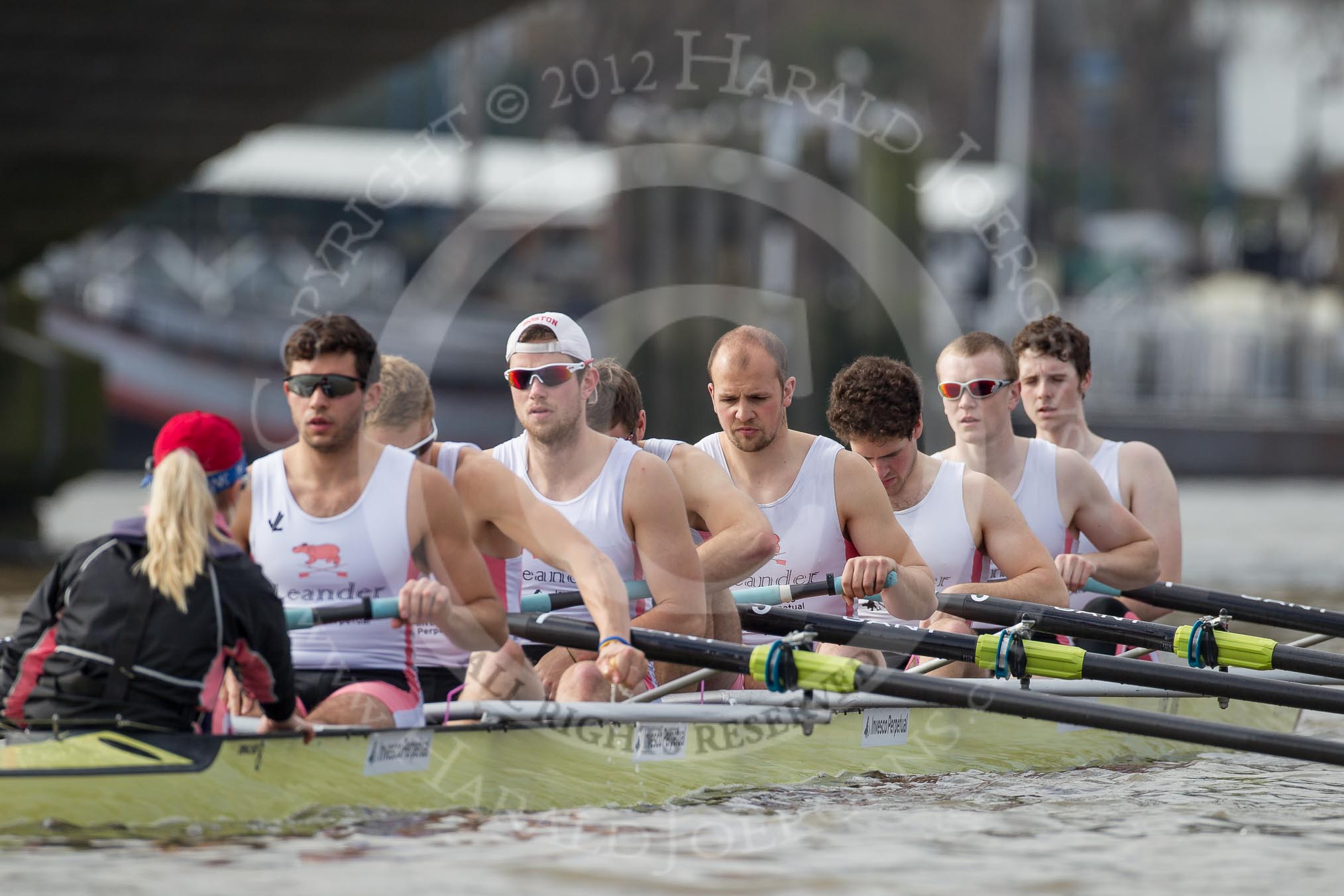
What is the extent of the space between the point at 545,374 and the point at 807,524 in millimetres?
1404

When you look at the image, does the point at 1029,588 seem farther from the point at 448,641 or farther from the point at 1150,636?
the point at 448,641

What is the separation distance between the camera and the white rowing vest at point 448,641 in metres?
6.46

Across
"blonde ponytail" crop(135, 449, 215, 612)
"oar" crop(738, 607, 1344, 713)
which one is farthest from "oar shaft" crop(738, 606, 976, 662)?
"blonde ponytail" crop(135, 449, 215, 612)

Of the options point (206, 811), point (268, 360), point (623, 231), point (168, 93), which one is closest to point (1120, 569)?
point (206, 811)

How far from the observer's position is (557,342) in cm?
634

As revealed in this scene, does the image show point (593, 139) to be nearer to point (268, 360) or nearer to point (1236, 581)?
point (268, 360)

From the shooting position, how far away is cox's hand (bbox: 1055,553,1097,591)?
7879 mm

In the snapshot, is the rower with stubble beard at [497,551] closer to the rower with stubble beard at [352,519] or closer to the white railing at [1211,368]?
the rower with stubble beard at [352,519]

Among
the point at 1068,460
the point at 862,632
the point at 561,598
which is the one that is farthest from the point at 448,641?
the point at 1068,460

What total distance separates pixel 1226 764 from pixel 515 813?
369 cm

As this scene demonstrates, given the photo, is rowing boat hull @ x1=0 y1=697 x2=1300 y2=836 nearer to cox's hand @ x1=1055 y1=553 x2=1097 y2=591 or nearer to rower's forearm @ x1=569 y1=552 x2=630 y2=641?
rower's forearm @ x1=569 y1=552 x2=630 y2=641

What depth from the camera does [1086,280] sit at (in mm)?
45250

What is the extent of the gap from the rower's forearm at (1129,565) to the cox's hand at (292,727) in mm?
4000

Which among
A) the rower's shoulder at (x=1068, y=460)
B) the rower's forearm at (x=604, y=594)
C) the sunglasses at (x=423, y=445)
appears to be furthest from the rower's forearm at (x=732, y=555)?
the rower's shoulder at (x=1068, y=460)
